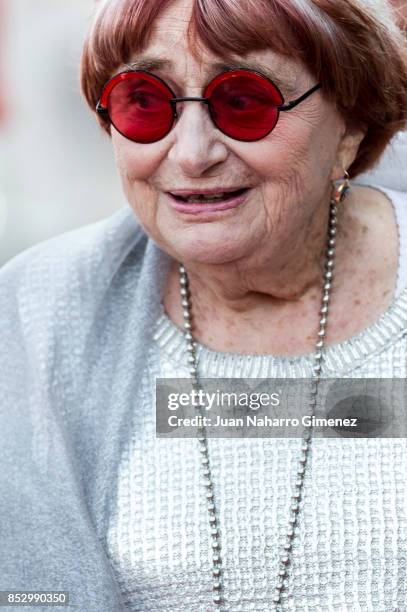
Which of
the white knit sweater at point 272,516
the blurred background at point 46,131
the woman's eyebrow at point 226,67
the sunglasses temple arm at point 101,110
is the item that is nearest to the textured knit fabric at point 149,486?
the white knit sweater at point 272,516

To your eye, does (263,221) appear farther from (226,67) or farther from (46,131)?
(46,131)

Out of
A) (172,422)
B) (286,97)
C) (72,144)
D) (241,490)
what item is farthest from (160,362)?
(72,144)

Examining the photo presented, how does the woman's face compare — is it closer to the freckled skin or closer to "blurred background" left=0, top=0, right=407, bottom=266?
the freckled skin

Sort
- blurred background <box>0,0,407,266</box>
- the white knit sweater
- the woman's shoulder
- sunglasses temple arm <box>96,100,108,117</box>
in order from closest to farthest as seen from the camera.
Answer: the white knit sweater, sunglasses temple arm <box>96,100,108,117</box>, the woman's shoulder, blurred background <box>0,0,407,266</box>

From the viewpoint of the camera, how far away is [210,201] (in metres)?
2.03

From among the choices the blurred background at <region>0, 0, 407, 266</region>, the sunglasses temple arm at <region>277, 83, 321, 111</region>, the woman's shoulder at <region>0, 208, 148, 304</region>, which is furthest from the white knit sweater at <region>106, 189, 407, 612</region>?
the blurred background at <region>0, 0, 407, 266</region>

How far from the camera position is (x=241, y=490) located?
2.10 meters

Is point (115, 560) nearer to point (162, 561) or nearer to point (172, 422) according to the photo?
point (162, 561)

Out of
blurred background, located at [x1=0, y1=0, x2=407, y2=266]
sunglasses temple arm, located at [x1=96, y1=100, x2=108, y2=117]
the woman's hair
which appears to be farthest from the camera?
blurred background, located at [x1=0, y1=0, x2=407, y2=266]

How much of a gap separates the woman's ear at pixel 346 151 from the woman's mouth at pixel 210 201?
276 mm

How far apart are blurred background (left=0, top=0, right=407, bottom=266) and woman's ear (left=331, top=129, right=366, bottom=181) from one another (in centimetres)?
521

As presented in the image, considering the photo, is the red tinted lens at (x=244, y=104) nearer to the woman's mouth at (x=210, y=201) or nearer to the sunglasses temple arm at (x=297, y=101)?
the sunglasses temple arm at (x=297, y=101)

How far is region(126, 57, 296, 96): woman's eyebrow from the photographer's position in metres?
1.92

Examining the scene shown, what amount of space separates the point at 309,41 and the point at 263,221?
38 centimetres
